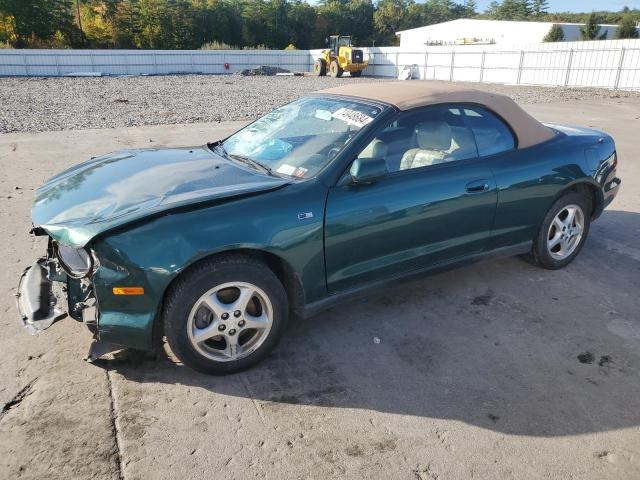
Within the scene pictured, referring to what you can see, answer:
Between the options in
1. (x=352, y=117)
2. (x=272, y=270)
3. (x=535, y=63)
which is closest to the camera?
(x=272, y=270)

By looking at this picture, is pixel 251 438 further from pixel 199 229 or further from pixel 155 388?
pixel 199 229

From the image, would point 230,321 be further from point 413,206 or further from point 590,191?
point 590,191

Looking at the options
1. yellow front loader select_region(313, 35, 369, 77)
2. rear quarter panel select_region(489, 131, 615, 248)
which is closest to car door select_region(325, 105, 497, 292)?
rear quarter panel select_region(489, 131, 615, 248)

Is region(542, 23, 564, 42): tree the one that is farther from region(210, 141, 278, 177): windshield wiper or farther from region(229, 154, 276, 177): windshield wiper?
region(229, 154, 276, 177): windshield wiper

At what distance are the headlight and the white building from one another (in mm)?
49334

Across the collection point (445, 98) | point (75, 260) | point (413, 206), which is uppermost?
point (445, 98)

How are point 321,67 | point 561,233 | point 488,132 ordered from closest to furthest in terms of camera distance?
point 488,132, point 561,233, point 321,67

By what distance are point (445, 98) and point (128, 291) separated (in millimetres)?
2587

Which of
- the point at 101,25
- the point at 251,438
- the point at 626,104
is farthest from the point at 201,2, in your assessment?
the point at 251,438

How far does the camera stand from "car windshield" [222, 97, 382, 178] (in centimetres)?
333

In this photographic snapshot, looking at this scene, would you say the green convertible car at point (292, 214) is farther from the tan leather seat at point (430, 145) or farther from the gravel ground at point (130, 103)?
the gravel ground at point (130, 103)

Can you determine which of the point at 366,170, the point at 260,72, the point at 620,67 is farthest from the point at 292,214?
the point at 260,72

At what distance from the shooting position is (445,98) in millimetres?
3748

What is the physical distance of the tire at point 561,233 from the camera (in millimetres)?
4207
